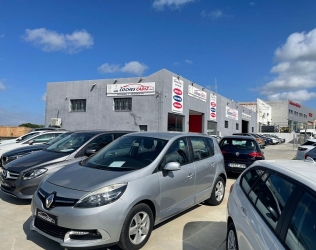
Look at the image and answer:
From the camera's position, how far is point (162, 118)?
21266 millimetres

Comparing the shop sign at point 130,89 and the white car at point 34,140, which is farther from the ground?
the shop sign at point 130,89

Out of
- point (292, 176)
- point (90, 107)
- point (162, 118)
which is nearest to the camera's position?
point (292, 176)

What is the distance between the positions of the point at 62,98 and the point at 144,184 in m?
23.6

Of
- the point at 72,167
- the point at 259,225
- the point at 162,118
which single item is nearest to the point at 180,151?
the point at 72,167

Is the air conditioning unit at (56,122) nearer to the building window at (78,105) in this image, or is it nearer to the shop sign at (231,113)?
the building window at (78,105)

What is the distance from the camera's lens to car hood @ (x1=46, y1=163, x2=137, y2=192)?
337 centimetres

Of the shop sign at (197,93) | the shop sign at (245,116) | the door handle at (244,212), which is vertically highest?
the shop sign at (197,93)

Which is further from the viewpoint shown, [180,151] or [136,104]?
[136,104]

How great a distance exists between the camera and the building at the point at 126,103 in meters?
21.7

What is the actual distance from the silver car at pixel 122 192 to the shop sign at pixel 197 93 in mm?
20933

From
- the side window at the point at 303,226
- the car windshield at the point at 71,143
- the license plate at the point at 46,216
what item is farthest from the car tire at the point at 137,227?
the car windshield at the point at 71,143

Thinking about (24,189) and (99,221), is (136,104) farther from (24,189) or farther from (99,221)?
(99,221)

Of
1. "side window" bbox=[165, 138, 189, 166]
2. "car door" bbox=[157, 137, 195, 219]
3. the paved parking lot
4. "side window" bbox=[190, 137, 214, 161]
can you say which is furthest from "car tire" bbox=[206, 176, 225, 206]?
"side window" bbox=[165, 138, 189, 166]

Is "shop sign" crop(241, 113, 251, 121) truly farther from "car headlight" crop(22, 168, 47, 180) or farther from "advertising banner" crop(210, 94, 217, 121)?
"car headlight" crop(22, 168, 47, 180)
